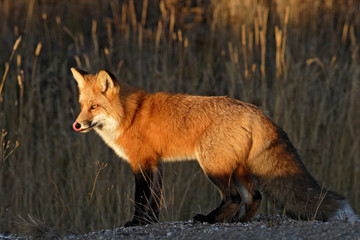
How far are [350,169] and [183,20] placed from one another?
13.2ft

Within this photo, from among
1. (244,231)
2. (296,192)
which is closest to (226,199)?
(296,192)

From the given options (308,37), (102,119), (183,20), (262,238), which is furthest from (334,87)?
(262,238)

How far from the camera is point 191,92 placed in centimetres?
649

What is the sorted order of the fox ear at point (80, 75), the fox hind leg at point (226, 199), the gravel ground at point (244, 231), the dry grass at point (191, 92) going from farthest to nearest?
1. the dry grass at point (191, 92)
2. the fox ear at point (80, 75)
3. the fox hind leg at point (226, 199)
4. the gravel ground at point (244, 231)

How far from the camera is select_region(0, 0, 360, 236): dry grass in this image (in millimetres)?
5793

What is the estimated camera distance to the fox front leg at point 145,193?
430 centimetres

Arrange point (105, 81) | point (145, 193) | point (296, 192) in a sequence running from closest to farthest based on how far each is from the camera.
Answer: point (296, 192) → point (145, 193) → point (105, 81)

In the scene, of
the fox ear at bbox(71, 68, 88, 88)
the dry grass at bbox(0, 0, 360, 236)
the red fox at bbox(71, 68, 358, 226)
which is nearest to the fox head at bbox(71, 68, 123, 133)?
the red fox at bbox(71, 68, 358, 226)

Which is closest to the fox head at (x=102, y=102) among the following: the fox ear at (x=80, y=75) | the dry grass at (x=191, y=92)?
the fox ear at (x=80, y=75)

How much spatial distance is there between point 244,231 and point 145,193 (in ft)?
4.49

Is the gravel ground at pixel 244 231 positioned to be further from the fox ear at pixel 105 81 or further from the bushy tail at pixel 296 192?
the fox ear at pixel 105 81

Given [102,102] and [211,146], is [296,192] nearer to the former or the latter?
[211,146]

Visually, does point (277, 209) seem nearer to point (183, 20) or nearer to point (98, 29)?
point (183, 20)

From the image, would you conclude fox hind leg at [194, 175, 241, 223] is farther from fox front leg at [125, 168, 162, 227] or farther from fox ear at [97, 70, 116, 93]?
fox ear at [97, 70, 116, 93]
